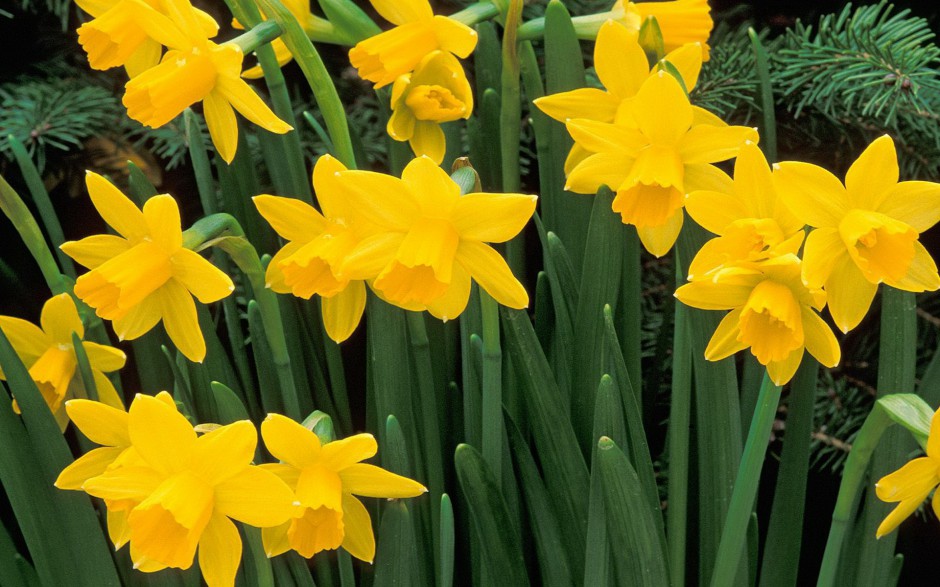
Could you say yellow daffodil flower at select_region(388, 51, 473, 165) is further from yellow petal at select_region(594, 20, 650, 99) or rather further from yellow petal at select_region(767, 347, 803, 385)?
yellow petal at select_region(767, 347, 803, 385)

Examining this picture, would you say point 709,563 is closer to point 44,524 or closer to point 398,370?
point 398,370

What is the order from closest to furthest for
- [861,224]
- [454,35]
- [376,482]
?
[861,224] < [376,482] < [454,35]

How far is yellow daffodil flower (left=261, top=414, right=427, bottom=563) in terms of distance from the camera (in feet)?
2.11

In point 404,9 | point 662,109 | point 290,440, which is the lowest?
point 290,440

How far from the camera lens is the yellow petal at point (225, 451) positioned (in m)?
0.61

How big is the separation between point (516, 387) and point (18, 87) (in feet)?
2.82

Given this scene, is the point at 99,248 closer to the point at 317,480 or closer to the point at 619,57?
the point at 317,480

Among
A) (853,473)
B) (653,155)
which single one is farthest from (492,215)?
(853,473)

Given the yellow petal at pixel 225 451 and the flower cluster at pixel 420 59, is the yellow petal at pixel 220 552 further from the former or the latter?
the flower cluster at pixel 420 59

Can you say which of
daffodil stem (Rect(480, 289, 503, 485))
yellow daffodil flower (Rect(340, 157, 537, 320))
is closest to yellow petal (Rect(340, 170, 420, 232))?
yellow daffodil flower (Rect(340, 157, 537, 320))

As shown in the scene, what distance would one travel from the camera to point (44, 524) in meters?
0.82

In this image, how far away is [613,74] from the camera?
75 cm

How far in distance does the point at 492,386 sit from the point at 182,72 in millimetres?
362

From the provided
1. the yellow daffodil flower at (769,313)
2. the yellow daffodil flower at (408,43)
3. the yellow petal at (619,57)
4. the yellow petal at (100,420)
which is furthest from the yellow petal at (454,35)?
the yellow petal at (100,420)
